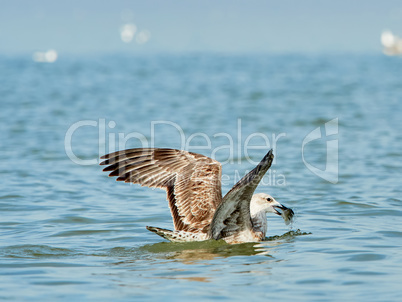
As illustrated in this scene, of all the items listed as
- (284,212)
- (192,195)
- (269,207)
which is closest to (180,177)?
(192,195)

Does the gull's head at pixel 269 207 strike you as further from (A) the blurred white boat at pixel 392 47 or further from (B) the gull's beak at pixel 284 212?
(A) the blurred white boat at pixel 392 47

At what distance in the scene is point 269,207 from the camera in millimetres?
8922

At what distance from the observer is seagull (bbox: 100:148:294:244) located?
8.32 m

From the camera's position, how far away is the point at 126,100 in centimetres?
2414

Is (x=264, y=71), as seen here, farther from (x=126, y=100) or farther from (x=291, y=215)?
(x=291, y=215)

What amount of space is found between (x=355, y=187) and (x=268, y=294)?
230 inches

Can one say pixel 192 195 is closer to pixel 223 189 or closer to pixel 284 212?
pixel 284 212

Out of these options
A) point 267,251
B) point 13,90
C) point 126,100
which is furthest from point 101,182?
point 13,90

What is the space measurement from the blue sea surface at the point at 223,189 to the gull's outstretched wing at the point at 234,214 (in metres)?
0.18

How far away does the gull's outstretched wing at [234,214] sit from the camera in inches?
289

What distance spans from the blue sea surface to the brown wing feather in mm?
454

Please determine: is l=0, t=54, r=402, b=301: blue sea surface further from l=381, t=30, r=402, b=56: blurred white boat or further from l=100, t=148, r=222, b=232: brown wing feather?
l=381, t=30, r=402, b=56: blurred white boat

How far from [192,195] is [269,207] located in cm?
101

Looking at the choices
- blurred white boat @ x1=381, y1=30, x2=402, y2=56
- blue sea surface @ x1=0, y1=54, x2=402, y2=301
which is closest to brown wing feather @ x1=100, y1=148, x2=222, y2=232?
blue sea surface @ x1=0, y1=54, x2=402, y2=301
